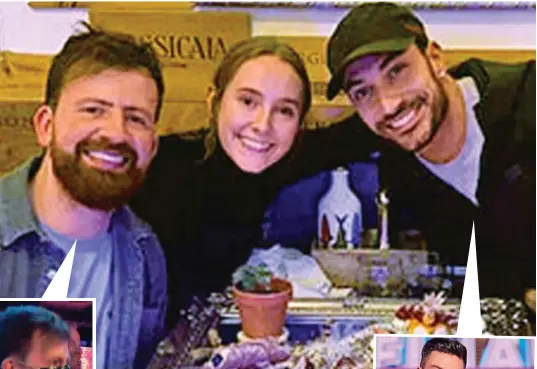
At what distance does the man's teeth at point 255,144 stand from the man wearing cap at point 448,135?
0.15 m

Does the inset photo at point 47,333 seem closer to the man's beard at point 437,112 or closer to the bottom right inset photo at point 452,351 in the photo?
the bottom right inset photo at point 452,351

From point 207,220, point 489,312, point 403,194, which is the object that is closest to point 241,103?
point 207,220

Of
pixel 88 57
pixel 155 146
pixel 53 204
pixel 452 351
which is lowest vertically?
pixel 452 351

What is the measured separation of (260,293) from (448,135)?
1.47 ft

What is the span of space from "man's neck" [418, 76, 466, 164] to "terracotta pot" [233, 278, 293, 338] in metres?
0.36

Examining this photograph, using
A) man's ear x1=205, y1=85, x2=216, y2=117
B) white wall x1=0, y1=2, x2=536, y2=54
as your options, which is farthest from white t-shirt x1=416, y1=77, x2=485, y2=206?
man's ear x1=205, y1=85, x2=216, y2=117

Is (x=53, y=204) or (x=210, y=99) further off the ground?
(x=210, y=99)

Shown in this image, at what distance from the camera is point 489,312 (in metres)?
1.63

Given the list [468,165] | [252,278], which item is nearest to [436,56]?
[468,165]

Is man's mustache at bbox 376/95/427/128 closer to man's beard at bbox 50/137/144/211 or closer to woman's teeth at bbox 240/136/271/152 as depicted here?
woman's teeth at bbox 240/136/271/152

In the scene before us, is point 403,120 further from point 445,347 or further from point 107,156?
point 107,156

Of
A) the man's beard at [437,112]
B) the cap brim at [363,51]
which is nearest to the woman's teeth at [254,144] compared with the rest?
the cap brim at [363,51]

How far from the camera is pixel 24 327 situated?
162 cm

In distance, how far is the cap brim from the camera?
1.61 metres
